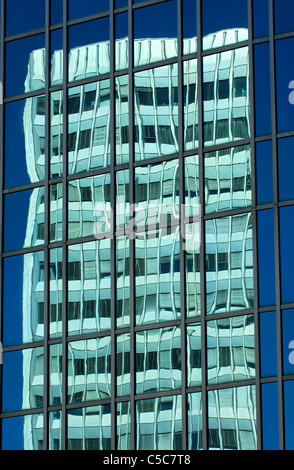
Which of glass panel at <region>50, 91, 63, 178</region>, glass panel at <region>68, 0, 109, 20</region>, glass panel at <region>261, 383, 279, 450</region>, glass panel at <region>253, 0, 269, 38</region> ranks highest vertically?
glass panel at <region>68, 0, 109, 20</region>

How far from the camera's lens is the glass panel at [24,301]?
33031mm

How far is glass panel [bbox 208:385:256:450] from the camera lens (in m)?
30.7

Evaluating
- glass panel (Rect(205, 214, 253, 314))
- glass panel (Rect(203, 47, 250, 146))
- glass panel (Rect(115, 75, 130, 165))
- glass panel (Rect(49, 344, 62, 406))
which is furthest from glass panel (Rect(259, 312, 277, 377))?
glass panel (Rect(115, 75, 130, 165))

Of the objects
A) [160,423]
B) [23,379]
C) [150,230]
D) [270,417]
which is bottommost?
[270,417]

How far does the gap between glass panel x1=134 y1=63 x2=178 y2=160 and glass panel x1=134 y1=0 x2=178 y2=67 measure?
0.33 metres

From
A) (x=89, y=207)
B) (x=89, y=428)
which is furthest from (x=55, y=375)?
(x=89, y=207)

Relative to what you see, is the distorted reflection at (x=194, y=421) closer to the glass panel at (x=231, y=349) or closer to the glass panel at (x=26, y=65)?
the glass panel at (x=231, y=349)

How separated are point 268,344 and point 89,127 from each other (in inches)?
257

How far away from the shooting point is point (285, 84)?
31828 mm

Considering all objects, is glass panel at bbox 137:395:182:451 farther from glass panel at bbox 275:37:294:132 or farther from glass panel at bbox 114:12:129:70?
glass panel at bbox 114:12:129:70

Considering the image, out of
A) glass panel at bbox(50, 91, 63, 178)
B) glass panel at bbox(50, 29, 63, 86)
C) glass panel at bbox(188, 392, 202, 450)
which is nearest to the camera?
glass panel at bbox(188, 392, 202, 450)

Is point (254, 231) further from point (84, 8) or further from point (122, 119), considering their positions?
point (84, 8)

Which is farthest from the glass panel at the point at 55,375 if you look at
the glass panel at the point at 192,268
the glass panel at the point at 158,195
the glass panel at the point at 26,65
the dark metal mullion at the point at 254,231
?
the glass panel at the point at 26,65
